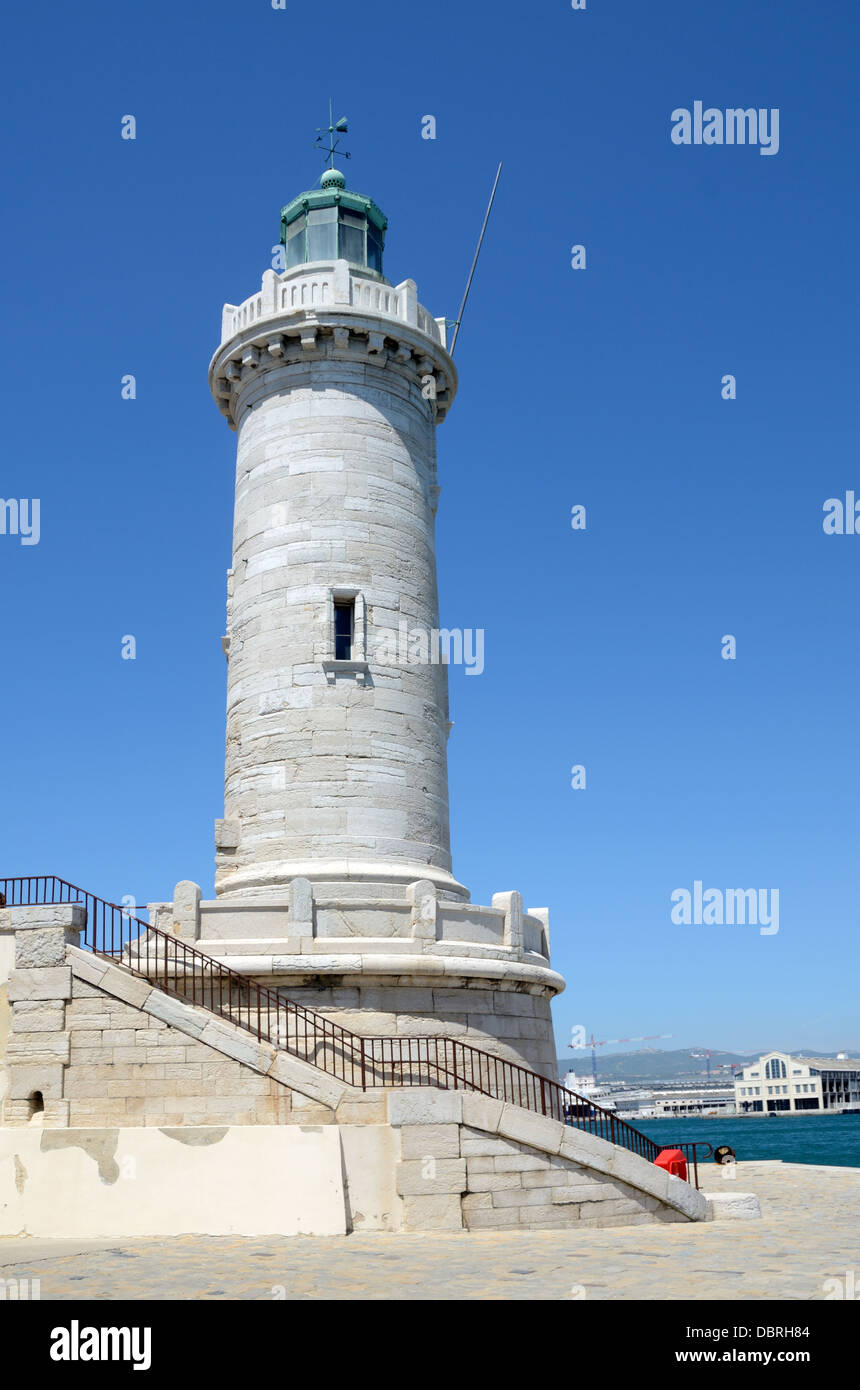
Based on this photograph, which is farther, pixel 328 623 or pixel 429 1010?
pixel 328 623

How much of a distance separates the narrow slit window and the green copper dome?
6620mm

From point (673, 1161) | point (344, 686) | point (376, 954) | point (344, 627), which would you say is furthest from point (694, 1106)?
point (376, 954)

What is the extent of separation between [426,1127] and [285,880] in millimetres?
4932

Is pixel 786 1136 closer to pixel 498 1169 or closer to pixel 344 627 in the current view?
pixel 344 627

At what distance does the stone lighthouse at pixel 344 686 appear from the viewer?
1720 cm

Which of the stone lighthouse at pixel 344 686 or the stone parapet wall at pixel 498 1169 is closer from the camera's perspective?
the stone parapet wall at pixel 498 1169

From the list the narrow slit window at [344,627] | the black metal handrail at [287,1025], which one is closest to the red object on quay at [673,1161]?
the black metal handrail at [287,1025]

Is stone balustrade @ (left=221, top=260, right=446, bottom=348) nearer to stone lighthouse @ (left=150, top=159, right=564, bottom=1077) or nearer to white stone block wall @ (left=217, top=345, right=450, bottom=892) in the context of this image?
stone lighthouse @ (left=150, top=159, right=564, bottom=1077)

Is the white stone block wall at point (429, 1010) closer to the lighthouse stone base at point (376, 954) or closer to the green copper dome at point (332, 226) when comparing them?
the lighthouse stone base at point (376, 954)

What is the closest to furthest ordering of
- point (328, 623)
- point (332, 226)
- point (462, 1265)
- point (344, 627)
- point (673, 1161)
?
point (462, 1265) → point (673, 1161) → point (328, 623) → point (344, 627) → point (332, 226)

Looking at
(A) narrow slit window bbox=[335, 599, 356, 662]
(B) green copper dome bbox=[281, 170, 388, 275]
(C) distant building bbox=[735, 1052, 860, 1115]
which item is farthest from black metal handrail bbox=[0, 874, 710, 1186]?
(C) distant building bbox=[735, 1052, 860, 1115]

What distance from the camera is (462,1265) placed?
11.6 meters

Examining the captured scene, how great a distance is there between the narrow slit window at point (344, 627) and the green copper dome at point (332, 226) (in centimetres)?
662

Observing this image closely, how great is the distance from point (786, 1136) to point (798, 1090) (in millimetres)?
55366
